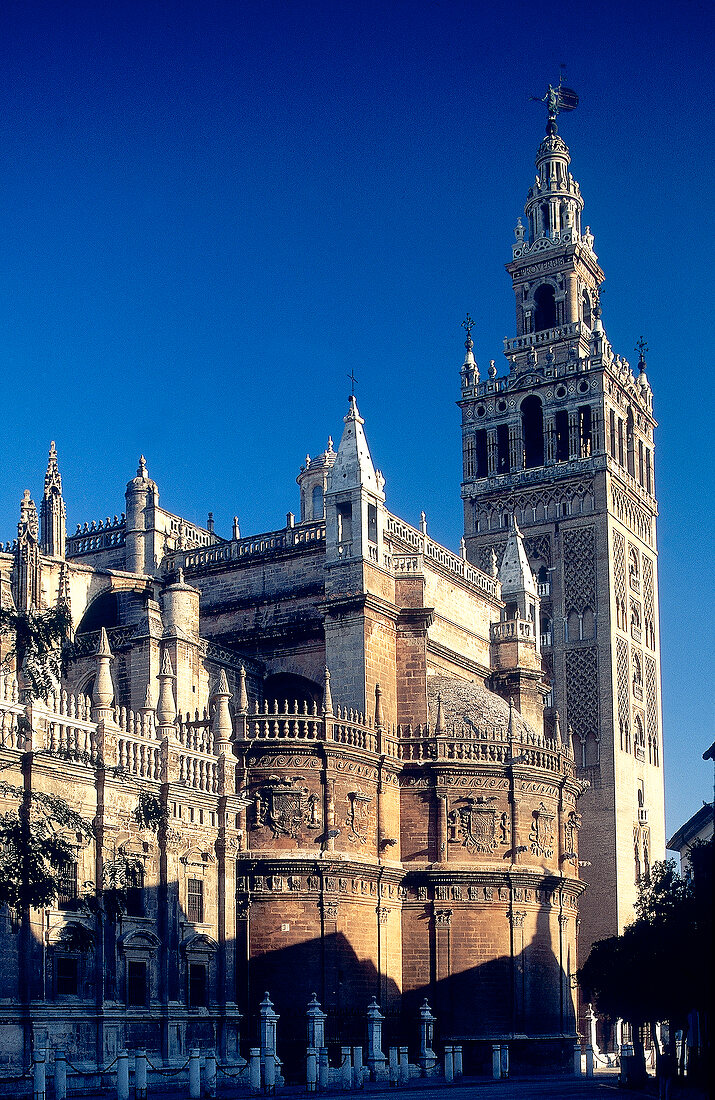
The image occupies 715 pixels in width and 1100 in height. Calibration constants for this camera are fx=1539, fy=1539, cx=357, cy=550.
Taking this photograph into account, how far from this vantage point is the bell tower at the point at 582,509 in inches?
2473

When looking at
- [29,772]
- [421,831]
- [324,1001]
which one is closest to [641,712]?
[421,831]

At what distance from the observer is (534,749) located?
46.6m

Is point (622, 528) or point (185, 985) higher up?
point (622, 528)

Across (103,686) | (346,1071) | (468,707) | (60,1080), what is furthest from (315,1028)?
(468,707)

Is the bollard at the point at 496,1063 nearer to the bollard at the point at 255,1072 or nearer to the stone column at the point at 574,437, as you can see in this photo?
the bollard at the point at 255,1072

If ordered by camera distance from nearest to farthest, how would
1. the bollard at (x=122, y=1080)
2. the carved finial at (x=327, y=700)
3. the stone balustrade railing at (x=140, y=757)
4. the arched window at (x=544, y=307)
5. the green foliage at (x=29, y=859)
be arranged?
the green foliage at (x=29, y=859) < the bollard at (x=122, y=1080) < the stone balustrade railing at (x=140, y=757) < the carved finial at (x=327, y=700) < the arched window at (x=544, y=307)

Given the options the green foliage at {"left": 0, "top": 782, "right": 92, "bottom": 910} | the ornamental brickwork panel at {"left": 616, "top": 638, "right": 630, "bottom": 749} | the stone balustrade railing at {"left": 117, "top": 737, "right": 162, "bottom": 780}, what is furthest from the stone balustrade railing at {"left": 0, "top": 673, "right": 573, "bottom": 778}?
the ornamental brickwork panel at {"left": 616, "top": 638, "right": 630, "bottom": 749}

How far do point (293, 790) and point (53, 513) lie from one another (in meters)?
20.7

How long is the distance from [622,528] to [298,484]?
15409 mm

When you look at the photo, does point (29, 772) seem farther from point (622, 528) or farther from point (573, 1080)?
point (622, 528)

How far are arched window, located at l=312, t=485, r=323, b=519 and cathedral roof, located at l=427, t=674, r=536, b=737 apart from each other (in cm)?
1281

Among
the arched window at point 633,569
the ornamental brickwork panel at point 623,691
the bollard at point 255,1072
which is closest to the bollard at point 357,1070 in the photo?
the bollard at point 255,1072

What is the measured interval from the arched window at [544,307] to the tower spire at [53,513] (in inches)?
1000

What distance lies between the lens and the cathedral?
33.8m
